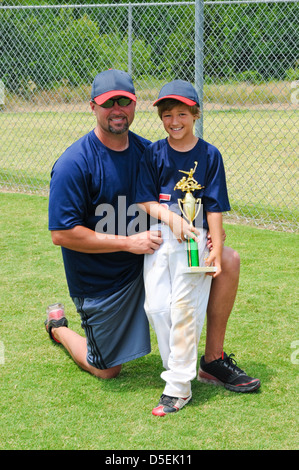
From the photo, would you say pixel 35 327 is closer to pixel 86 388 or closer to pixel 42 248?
pixel 86 388

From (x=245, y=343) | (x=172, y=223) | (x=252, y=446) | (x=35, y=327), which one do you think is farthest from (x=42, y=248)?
(x=252, y=446)

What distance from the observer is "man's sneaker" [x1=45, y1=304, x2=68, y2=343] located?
3.53 meters

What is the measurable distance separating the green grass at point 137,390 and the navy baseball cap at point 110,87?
139 centimetres

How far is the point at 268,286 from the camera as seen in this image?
4.33 meters

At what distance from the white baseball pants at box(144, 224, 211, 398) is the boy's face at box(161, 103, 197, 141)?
1.39 ft

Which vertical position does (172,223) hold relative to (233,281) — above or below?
above

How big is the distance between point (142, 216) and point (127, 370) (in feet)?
2.73

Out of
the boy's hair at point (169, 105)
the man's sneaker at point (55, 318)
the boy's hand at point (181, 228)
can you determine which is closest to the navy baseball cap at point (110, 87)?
the boy's hair at point (169, 105)

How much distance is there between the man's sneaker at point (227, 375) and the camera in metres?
2.93

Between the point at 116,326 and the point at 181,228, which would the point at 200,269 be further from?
the point at 116,326

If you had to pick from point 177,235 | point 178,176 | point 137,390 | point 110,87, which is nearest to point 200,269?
point 177,235

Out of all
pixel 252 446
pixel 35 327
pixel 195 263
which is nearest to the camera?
pixel 252 446

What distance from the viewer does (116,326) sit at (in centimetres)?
308

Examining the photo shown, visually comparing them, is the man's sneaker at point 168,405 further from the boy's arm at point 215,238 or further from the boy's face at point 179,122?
the boy's face at point 179,122
